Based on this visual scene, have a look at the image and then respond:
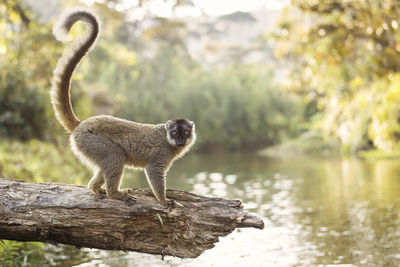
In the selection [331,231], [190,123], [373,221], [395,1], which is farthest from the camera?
[395,1]

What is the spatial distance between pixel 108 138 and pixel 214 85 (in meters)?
33.7

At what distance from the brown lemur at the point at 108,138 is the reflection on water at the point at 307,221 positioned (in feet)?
8.11

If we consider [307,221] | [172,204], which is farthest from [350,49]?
[172,204]

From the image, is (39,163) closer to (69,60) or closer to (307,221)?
(307,221)

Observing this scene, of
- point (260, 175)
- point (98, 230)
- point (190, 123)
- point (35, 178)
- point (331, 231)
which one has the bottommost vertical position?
point (98, 230)

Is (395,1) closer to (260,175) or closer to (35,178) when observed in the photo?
(260,175)

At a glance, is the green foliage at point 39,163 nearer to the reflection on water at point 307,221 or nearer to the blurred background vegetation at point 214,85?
the blurred background vegetation at point 214,85

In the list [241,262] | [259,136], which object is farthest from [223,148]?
[241,262]

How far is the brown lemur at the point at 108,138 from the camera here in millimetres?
4809

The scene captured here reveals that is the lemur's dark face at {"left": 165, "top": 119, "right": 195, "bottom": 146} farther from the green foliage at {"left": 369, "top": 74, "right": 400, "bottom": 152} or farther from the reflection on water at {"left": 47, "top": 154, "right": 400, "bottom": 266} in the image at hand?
the green foliage at {"left": 369, "top": 74, "right": 400, "bottom": 152}

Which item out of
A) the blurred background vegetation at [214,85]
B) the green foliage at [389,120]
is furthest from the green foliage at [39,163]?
the green foliage at [389,120]

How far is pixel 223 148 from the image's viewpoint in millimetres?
36688

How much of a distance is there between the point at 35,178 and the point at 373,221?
21.8 feet

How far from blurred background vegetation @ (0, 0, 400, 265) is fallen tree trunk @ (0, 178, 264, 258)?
6.72 ft
